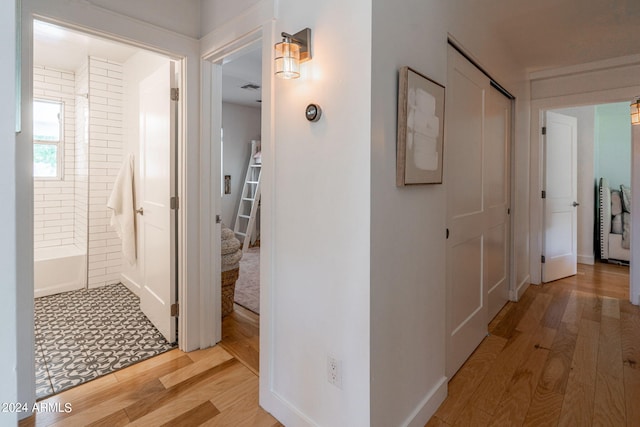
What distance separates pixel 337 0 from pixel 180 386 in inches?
85.1

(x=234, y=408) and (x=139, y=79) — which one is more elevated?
(x=139, y=79)

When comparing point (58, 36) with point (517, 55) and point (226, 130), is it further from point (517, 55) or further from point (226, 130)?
point (517, 55)

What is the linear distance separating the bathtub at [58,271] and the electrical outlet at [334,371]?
338cm

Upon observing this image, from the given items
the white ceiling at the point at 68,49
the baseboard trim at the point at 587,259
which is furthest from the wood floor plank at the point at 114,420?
the baseboard trim at the point at 587,259

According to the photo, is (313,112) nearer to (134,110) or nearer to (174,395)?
(174,395)

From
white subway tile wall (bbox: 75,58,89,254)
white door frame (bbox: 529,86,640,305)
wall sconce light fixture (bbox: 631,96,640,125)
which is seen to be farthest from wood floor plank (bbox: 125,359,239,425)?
wall sconce light fixture (bbox: 631,96,640,125)

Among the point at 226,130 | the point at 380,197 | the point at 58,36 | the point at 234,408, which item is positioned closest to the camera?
the point at 380,197

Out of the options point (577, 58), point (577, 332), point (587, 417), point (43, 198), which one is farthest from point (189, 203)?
point (577, 58)

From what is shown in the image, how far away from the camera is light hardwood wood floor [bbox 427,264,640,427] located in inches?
67.1

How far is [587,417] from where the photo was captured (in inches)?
66.4

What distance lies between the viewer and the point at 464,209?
2.15 meters

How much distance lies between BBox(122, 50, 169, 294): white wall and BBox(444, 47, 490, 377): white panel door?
2432 millimetres

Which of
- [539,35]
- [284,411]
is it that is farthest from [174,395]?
[539,35]

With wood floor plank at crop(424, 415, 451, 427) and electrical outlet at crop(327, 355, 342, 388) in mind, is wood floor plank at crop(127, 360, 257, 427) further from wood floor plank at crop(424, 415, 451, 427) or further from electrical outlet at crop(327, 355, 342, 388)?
wood floor plank at crop(424, 415, 451, 427)
